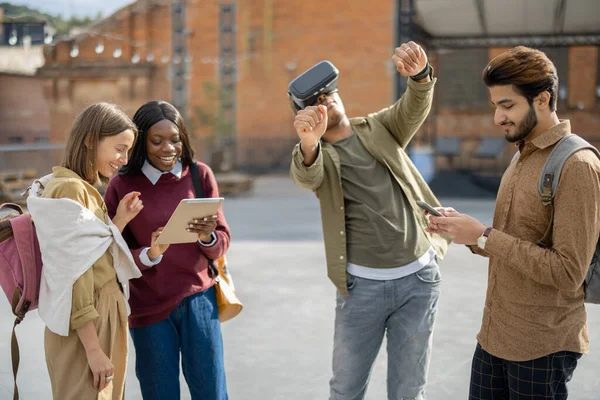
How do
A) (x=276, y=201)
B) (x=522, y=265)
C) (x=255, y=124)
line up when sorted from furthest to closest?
(x=255, y=124) → (x=276, y=201) → (x=522, y=265)

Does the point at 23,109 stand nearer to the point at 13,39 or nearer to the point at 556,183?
the point at 13,39

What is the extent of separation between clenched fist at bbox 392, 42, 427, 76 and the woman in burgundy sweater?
88cm

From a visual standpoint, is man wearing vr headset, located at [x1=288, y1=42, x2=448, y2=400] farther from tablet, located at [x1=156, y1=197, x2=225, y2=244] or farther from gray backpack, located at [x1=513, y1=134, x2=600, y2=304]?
gray backpack, located at [x1=513, y1=134, x2=600, y2=304]

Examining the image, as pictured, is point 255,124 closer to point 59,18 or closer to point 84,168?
point 59,18

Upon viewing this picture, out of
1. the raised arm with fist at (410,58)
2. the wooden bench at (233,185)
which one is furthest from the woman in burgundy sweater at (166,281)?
the wooden bench at (233,185)

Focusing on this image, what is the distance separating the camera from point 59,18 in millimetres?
18219

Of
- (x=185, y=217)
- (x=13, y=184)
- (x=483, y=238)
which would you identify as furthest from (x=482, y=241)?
(x=13, y=184)

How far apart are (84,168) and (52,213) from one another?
211mm

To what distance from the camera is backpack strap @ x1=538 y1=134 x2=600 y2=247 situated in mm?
1898

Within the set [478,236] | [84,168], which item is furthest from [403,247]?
[84,168]

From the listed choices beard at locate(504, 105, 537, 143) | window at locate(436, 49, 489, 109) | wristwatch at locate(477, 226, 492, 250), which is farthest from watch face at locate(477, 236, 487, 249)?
window at locate(436, 49, 489, 109)

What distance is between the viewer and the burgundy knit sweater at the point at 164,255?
2566 millimetres

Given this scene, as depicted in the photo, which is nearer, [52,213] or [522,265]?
[522,265]

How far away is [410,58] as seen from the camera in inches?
97.0
